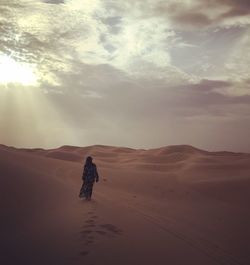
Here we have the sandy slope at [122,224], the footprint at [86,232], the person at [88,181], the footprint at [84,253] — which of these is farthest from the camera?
the person at [88,181]

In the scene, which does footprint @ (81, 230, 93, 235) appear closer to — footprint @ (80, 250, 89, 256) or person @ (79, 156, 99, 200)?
footprint @ (80, 250, 89, 256)

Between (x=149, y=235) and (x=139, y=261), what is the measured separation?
2.46 meters

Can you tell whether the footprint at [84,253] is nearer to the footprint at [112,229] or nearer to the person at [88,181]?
the footprint at [112,229]

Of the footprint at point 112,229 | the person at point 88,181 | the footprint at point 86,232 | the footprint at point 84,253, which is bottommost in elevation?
the footprint at point 84,253

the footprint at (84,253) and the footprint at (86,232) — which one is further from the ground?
the footprint at (86,232)

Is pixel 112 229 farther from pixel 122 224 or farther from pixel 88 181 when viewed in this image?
pixel 88 181

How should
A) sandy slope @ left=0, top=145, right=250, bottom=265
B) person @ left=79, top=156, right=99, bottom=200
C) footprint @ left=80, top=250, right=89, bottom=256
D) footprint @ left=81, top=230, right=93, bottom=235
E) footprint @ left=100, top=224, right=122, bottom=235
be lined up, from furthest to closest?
person @ left=79, top=156, right=99, bottom=200
footprint @ left=100, top=224, right=122, bottom=235
footprint @ left=81, top=230, right=93, bottom=235
sandy slope @ left=0, top=145, right=250, bottom=265
footprint @ left=80, top=250, right=89, bottom=256

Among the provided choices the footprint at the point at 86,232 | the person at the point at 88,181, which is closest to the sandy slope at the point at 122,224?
the footprint at the point at 86,232

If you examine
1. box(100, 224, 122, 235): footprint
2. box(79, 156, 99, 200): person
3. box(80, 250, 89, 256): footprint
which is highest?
box(79, 156, 99, 200): person

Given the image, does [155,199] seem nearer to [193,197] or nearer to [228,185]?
[193,197]

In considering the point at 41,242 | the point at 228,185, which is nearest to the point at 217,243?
the point at 41,242

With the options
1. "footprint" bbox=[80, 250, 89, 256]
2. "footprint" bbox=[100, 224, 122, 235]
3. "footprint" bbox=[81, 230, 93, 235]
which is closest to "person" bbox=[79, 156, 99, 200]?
"footprint" bbox=[100, 224, 122, 235]

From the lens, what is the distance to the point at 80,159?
1923 inches

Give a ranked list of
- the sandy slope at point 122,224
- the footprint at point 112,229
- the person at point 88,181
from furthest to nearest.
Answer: the person at point 88,181 < the footprint at point 112,229 < the sandy slope at point 122,224
